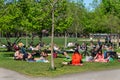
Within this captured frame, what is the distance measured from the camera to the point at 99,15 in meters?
61.0

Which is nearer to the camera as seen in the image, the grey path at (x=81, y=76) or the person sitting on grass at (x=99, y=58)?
the grey path at (x=81, y=76)

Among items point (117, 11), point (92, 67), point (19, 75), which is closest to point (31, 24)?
point (92, 67)

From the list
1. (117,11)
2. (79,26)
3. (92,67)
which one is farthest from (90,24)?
(92,67)

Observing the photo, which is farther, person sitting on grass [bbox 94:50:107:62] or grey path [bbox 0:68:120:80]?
person sitting on grass [bbox 94:50:107:62]

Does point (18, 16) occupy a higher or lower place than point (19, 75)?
higher

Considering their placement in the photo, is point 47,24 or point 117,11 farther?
point 117,11

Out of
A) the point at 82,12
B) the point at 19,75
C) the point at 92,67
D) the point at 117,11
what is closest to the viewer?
the point at 19,75

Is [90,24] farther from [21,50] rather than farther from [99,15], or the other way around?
[21,50]

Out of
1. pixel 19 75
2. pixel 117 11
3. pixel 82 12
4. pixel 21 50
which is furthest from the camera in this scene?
pixel 82 12

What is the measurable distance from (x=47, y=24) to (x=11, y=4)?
4.79 meters

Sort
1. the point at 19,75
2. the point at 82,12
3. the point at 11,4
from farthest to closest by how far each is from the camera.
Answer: the point at 82,12, the point at 11,4, the point at 19,75

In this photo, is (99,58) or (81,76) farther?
(99,58)

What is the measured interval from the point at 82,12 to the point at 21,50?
32.3 meters

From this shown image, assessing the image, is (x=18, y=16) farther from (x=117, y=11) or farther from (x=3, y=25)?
(x=117, y=11)
